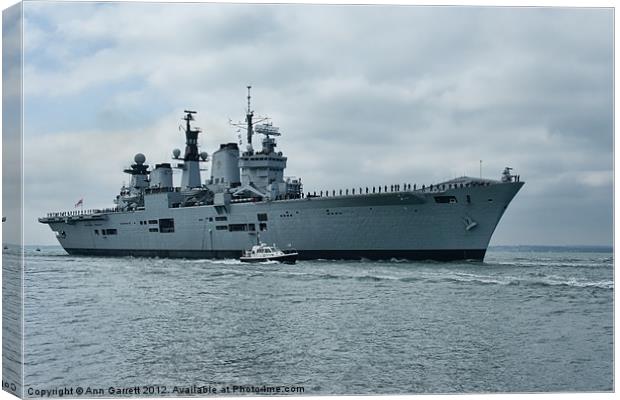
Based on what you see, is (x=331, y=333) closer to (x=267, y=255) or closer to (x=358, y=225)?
(x=358, y=225)

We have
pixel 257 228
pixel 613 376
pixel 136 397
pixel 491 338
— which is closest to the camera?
pixel 136 397

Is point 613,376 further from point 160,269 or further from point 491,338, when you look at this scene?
point 160,269

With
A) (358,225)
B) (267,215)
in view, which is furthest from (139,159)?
(358,225)

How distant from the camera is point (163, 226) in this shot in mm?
37844

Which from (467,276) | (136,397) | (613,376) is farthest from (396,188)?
(136,397)

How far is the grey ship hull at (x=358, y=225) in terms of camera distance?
26641 mm

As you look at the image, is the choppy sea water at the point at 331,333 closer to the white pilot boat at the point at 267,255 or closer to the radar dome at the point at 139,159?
the white pilot boat at the point at 267,255

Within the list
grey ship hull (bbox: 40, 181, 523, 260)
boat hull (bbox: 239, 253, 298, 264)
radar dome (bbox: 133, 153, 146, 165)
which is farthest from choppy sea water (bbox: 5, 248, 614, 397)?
radar dome (bbox: 133, 153, 146, 165)

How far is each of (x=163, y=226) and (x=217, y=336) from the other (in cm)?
2587

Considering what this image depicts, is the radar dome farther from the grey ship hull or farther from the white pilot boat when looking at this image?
the white pilot boat

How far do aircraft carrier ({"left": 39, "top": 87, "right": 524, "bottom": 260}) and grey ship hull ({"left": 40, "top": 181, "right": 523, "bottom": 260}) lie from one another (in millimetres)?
44

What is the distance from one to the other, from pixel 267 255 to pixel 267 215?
2.83 meters

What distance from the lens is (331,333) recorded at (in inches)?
513

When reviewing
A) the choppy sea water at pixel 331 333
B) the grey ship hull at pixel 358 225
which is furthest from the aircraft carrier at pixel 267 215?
the choppy sea water at pixel 331 333
